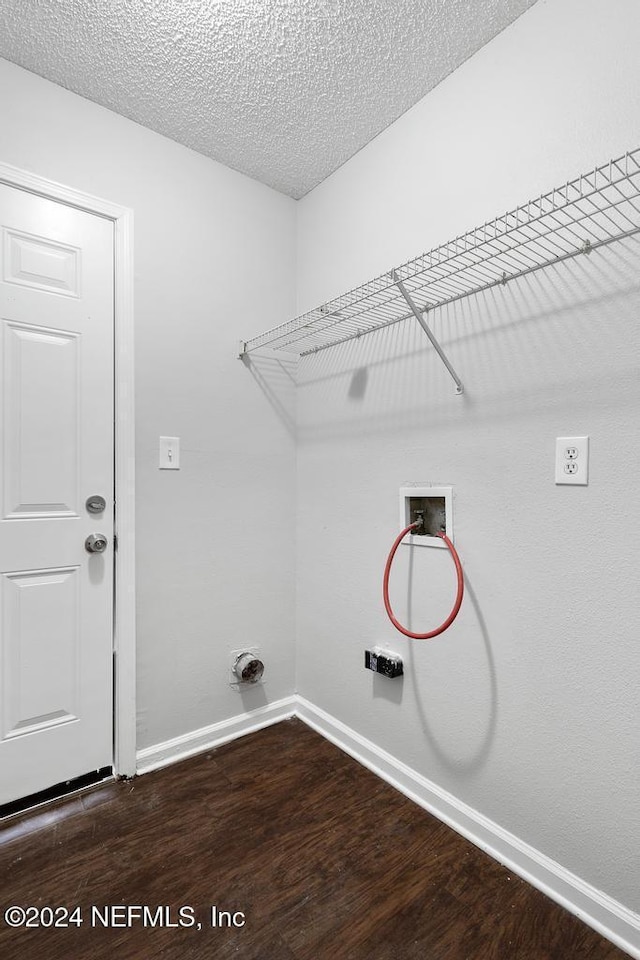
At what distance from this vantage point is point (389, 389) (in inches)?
67.4

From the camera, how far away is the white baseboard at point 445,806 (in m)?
1.11

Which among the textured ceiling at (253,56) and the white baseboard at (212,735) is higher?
the textured ceiling at (253,56)

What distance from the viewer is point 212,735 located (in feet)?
6.15

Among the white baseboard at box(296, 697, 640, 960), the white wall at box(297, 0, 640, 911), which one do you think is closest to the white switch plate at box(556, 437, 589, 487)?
the white wall at box(297, 0, 640, 911)

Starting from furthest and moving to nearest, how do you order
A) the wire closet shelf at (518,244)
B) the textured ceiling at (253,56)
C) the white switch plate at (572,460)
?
the textured ceiling at (253,56)
the white switch plate at (572,460)
the wire closet shelf at (518,244)

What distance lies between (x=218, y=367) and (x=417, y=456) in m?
0.89

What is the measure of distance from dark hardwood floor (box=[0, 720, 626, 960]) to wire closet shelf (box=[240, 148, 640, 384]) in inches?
53.7

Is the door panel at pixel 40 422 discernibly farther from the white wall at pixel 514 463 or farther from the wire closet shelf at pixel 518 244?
the white wall at pixel 514 463

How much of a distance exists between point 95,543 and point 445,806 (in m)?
1.41

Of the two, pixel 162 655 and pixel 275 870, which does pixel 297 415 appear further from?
pixel 275 870

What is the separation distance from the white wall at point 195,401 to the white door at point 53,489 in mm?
125

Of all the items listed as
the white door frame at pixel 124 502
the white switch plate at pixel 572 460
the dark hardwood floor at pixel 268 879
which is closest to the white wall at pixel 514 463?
the white switch plate at pixel 572 460

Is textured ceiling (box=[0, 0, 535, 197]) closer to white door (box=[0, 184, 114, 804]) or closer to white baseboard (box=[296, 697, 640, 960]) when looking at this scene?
white door (box=[0, 184, 114, 804])

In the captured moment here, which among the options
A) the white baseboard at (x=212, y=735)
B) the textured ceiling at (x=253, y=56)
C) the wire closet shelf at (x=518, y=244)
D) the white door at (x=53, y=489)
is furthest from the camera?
the white baseboard at (x=212, y=735)
